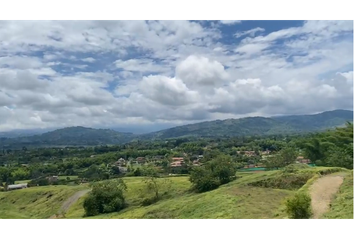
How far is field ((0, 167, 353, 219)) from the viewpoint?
722cm

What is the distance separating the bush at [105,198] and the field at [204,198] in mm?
346

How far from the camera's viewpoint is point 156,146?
17.1 meters

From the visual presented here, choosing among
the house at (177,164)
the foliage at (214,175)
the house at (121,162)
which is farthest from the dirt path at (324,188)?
the house at (121,162)

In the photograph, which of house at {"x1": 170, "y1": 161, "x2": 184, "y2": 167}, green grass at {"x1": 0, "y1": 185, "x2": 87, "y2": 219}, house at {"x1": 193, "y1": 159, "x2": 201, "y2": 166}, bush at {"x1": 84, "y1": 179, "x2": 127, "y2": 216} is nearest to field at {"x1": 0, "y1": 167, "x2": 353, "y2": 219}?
green grass at {"x1": 0, "y1": 185, "x2": 87, "y2": 219}

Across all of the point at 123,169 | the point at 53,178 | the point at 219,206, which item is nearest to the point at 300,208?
the point at 219,206

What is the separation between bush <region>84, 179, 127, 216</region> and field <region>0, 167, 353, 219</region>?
13.6 inches

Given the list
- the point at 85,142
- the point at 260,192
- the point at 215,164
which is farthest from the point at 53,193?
the point at 260,192

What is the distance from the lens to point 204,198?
10586 millimetres

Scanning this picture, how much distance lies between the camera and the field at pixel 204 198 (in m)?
7.22

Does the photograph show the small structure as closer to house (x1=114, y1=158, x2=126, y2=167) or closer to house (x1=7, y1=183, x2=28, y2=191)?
house (x1=114, y1=158, x2=126, y2=167)

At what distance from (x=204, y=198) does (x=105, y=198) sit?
3971mm

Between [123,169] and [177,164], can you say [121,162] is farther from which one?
[177,164]
